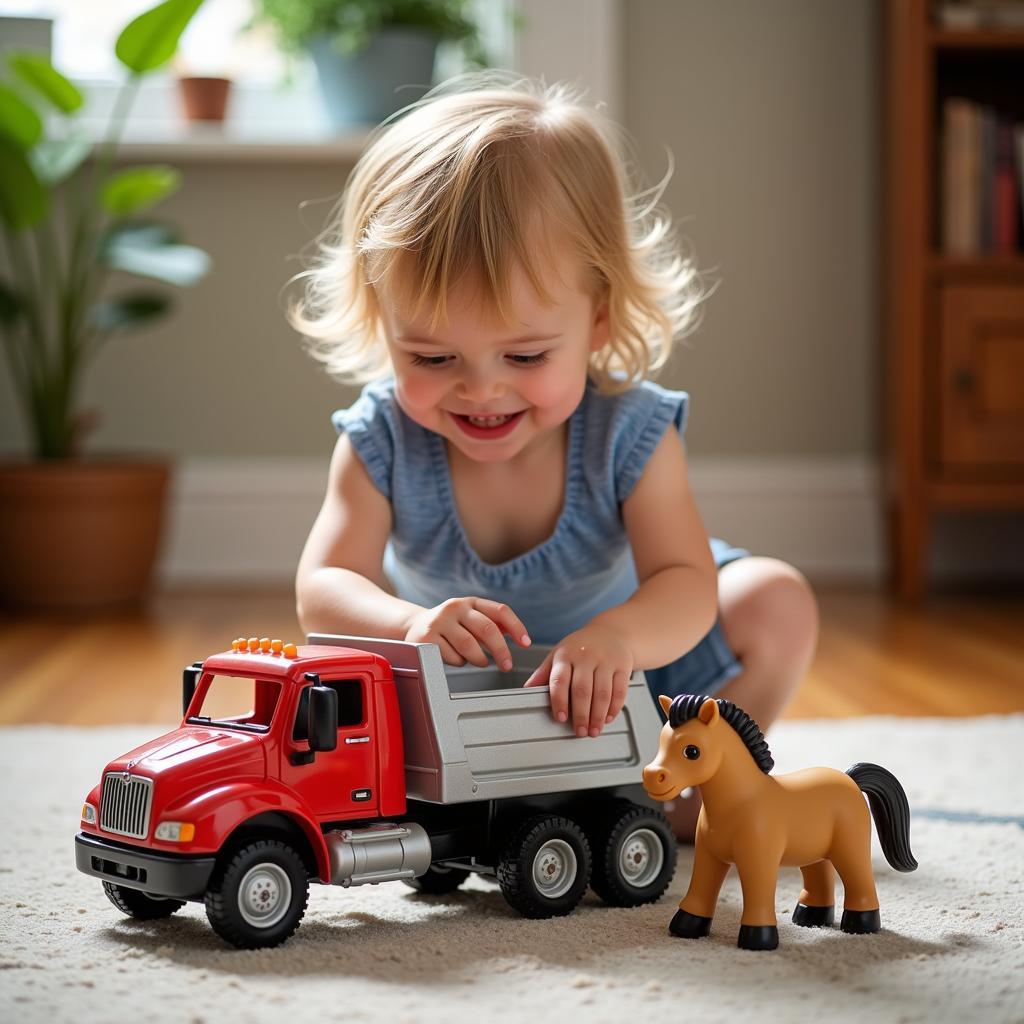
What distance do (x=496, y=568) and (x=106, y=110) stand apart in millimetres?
1929

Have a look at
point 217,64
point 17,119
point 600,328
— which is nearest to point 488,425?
point 600,328

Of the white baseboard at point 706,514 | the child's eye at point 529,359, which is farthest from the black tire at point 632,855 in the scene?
the white baseboard at point 706,514

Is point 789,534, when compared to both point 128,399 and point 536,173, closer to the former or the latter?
point 128,399

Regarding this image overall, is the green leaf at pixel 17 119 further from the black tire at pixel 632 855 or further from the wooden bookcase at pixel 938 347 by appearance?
the black tire at pixel 632 855

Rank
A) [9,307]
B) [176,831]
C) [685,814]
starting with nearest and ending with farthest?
[176,831] → [685,814] → [9,307]

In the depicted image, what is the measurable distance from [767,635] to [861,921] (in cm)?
37

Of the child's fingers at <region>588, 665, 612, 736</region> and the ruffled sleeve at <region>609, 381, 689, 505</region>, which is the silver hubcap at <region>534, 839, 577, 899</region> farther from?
the ruffled sleeve at <region>609, 381, 689, 505</region>

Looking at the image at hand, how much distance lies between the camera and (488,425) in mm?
1099

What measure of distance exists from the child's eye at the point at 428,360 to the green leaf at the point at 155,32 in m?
1.51

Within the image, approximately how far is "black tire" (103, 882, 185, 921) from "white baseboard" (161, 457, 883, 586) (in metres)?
1.84

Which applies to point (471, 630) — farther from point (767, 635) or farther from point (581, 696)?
point (767, 635)

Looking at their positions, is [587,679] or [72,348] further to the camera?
[72,348]

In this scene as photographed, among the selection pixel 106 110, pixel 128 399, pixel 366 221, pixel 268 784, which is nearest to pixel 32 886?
pixel 268 784

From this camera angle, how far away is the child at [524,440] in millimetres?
1026
